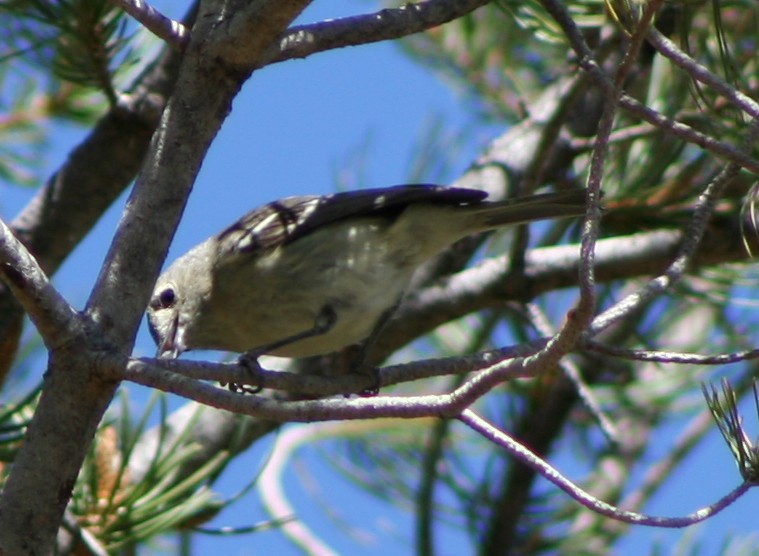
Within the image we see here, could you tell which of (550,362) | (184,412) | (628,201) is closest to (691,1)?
(550,362)

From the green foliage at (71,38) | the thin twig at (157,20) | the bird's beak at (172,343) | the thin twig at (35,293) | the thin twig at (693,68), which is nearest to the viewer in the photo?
the thin twig at (35,293)

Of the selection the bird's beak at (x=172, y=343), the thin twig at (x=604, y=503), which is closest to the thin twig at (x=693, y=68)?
the thin twig at (x=604, y=503)

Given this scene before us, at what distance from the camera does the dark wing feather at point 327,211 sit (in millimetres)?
3834

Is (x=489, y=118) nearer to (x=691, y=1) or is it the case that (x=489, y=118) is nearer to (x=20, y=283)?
(x=691, y=1)

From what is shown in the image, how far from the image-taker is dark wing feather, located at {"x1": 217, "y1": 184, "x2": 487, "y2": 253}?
12.6 feet

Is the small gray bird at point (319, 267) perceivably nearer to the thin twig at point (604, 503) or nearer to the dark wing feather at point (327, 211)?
the dark wing feather at point (327, 211)

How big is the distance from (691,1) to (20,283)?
1.34 m

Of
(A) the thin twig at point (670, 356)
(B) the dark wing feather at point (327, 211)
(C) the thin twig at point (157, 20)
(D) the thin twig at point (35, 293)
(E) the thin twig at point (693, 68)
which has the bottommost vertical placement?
(D) the thin twig at point (35, 293)

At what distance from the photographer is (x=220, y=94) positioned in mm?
2102

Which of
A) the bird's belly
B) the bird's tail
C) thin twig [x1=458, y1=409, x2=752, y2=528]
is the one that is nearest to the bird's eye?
the bird's belly

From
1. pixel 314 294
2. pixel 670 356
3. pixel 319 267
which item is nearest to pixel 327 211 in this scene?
pixel 319 267

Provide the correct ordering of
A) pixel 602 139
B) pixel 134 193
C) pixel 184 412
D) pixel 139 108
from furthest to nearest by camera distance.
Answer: pixel 184 412 < pixel 139 108 < pixel 134 193 < pixel 602 139

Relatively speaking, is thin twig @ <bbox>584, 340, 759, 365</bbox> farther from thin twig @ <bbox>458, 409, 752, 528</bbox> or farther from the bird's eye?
the bird's eye

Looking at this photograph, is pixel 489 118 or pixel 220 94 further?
pixel 489 118
